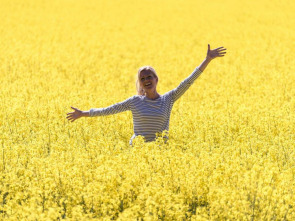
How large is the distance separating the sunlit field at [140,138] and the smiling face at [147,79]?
659 millimetres

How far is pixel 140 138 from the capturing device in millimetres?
5348

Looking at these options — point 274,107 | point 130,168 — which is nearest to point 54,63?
point 274,107

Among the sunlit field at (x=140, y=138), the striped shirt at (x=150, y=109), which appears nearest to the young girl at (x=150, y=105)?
the striped shirt at (x=150, y=109)

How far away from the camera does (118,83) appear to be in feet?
36.2

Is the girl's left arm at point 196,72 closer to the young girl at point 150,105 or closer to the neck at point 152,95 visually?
the young girl at point 150,105

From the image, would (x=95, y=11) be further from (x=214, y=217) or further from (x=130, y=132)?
(x=214, y=217)

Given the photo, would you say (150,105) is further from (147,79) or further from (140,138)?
(140,138)

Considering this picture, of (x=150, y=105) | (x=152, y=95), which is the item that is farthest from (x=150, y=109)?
(x=152, y=95)

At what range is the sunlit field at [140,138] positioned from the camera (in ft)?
13.8

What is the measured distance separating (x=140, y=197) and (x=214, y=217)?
2.03 feet

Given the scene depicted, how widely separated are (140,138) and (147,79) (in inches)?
28.3

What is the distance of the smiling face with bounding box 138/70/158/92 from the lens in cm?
562

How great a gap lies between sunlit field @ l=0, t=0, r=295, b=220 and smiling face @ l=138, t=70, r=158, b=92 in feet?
2.16

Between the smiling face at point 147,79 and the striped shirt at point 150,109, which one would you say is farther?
the striped shirt at point 150,109
